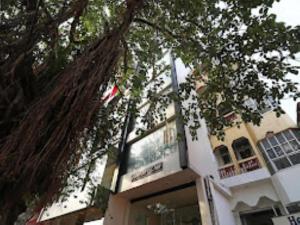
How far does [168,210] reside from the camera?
670 cm

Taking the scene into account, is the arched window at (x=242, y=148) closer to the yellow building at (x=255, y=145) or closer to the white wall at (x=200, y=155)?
the yellow building at (x=255, y=145)

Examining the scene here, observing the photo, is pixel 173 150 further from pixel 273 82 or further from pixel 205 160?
pixel 273 82

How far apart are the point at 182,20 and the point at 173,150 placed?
317cm

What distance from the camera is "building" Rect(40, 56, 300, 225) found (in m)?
5.77

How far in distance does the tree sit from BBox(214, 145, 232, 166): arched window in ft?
19.2

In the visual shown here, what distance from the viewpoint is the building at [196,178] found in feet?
18.9

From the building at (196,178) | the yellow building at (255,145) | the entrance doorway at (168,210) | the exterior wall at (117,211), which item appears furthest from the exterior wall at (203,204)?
the yellow building at (255,145)

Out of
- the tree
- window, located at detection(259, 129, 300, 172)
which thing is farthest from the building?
the tree

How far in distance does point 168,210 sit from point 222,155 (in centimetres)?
471

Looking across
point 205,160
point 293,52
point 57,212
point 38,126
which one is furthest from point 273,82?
point 57,212

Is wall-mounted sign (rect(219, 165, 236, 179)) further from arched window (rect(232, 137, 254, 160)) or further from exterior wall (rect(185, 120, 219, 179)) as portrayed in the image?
exterior wall (rect(185, 120, 219, 179))

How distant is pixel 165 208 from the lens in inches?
266

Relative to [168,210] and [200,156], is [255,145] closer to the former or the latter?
[200,156]

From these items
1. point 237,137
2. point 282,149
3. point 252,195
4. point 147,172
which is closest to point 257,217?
point 252,195
